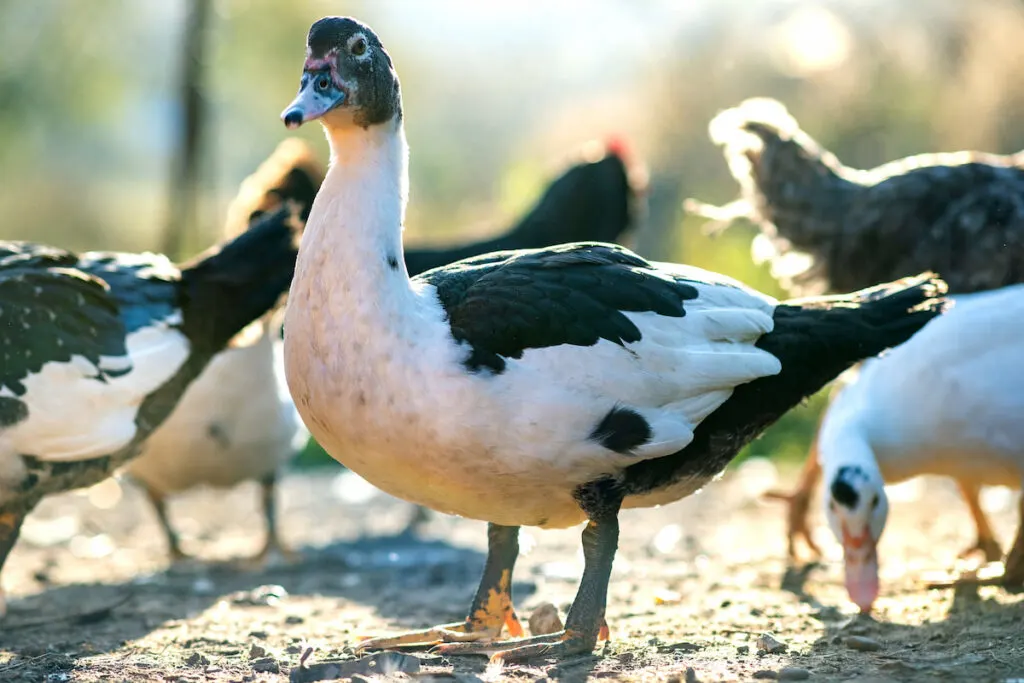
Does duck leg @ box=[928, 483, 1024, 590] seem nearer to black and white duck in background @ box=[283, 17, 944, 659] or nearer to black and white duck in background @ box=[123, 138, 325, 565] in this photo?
black and white duck in background @ box=[283, 17, 944, 659]

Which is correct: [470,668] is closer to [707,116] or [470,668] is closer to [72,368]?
[72,368]

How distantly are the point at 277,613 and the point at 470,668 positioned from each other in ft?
4.76

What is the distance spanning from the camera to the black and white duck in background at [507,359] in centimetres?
288

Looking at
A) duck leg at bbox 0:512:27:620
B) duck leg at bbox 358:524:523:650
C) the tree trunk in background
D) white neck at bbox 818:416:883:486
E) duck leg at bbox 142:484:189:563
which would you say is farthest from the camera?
the tree trunk in background

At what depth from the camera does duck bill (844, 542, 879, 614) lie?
3.95 m

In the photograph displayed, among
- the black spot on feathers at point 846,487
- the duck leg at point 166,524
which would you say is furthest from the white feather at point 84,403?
the black spot on feathers at point 846,487

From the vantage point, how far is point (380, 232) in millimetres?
3045

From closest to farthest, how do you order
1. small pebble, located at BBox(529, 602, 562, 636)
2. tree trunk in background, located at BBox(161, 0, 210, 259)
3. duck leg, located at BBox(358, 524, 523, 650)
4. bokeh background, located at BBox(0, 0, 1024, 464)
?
1. duck leg, located at BBox(358, 524, 523, 650)
2. small pebble, located at BBox(529, 602, 562, 636)
3. tree trunk in background, located at BBox(161, 0, 210, 259)
4. bokeh background, located at BBox(0, 0, 1024, 464)

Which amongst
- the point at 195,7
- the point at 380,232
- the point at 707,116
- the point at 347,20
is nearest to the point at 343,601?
the point at 380,232

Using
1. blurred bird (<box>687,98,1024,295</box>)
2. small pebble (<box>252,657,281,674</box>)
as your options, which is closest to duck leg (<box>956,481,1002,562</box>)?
blurred bird (<box>687,98,1024,295</box>)

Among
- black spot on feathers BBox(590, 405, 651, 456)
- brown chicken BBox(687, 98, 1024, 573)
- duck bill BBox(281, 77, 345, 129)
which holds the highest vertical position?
brown chicken BBox(687, 98, 1024, 573)

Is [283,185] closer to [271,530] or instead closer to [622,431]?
[271,530]

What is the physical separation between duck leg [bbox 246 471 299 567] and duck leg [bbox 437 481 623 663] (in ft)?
8.07

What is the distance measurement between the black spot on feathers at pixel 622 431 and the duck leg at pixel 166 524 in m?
3.32
